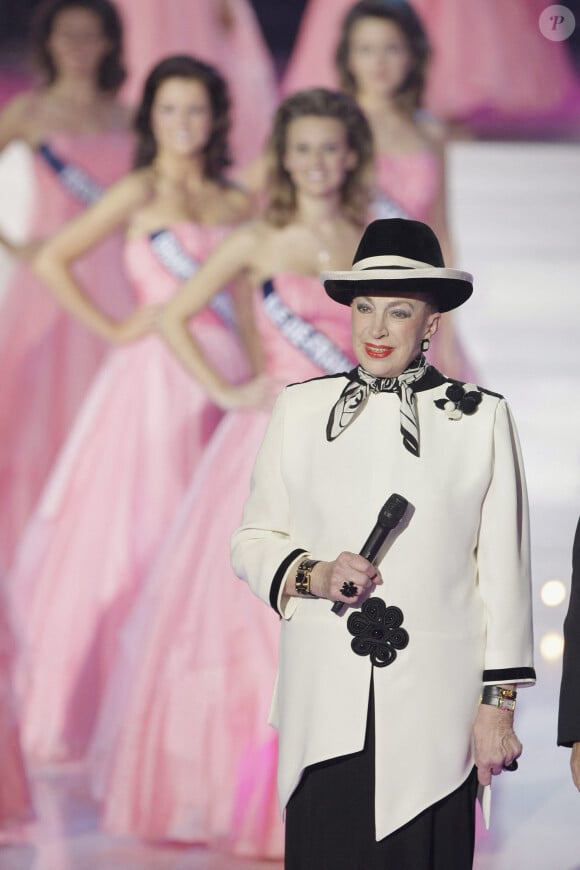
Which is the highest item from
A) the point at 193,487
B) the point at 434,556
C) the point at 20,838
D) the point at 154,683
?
the point at 193,487

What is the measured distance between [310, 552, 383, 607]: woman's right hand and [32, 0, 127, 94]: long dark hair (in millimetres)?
2306

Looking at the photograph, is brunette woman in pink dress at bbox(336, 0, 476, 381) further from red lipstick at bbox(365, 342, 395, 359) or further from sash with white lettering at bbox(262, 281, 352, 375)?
red lipstick at bbox(365, 342, 395, 359)

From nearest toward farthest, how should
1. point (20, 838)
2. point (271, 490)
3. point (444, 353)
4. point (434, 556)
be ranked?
point (434, 556) < point (271, 490) < point (20, 838) < point (444, 353)

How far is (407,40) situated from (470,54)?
189mm

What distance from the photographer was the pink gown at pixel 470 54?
12.1ft

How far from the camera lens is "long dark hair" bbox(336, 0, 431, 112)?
3.67 metres

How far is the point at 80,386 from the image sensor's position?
3.73 m

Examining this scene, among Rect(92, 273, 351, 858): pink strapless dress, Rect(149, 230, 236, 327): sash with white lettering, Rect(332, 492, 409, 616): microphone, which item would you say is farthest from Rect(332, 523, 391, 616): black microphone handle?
Rect(149, 230, 236, 327): sash with white lettering

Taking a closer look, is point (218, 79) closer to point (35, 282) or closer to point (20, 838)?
point (35, 282)

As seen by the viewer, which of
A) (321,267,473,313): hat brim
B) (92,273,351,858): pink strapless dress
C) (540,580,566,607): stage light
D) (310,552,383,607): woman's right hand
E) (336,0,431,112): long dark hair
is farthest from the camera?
(336,0,431,112): long dark hair

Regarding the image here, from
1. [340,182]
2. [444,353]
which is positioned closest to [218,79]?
[340,182]

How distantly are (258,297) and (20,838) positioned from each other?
1606 mm

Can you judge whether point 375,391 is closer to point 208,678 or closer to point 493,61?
point 208,678

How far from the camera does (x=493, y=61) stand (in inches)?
147
